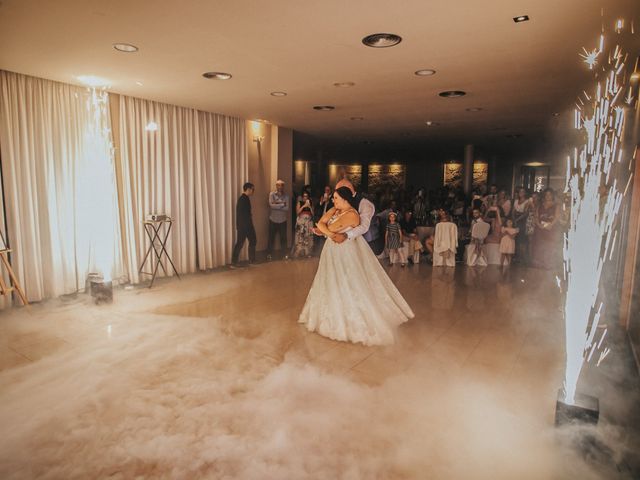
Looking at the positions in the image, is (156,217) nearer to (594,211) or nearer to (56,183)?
(56,183)

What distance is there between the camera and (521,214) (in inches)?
324

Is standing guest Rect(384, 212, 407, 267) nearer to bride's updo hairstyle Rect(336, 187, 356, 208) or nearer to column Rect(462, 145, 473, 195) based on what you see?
bride's updo hairstyle Rect(336, 187, 356, 208)

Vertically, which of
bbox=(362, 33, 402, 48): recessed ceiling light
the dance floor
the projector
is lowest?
the dance floor

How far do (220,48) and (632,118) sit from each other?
14.0 ft

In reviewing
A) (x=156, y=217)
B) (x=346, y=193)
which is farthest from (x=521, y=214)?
(x=156, y=217)

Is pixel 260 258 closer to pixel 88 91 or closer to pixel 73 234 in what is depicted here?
pixel 73 234

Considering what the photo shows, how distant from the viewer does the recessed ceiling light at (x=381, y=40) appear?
3.50 metres

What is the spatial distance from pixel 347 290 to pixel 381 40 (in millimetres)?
2232

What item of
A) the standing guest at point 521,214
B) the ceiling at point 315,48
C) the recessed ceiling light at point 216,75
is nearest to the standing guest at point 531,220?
the standing guest at point 521,214

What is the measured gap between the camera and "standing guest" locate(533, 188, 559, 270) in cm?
731

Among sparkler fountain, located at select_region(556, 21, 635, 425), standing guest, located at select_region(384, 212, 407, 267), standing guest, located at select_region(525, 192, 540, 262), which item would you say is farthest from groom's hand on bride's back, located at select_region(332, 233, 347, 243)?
standing guest, located at select_region(525, 192, 540, 262)

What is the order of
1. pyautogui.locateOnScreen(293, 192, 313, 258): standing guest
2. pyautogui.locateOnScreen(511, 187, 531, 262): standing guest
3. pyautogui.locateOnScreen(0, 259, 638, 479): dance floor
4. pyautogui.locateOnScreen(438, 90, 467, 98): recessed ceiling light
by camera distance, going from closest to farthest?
1. pyautogui.locateOnScreen(0, 259, 638, 479): dance floor
2. pyautogui.locateOnScreen(438, 90, 467, 98): recessed ceiling light
3. pyautogui.locateOnScreen(511, 187, 531, 262): standing guest
4. pyautogui.locateOnScreen(293, 192, 313, 258): standing guest

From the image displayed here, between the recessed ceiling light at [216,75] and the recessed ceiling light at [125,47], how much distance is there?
924 mm

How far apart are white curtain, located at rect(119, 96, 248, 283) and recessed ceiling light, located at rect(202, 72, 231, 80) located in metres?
1.86
